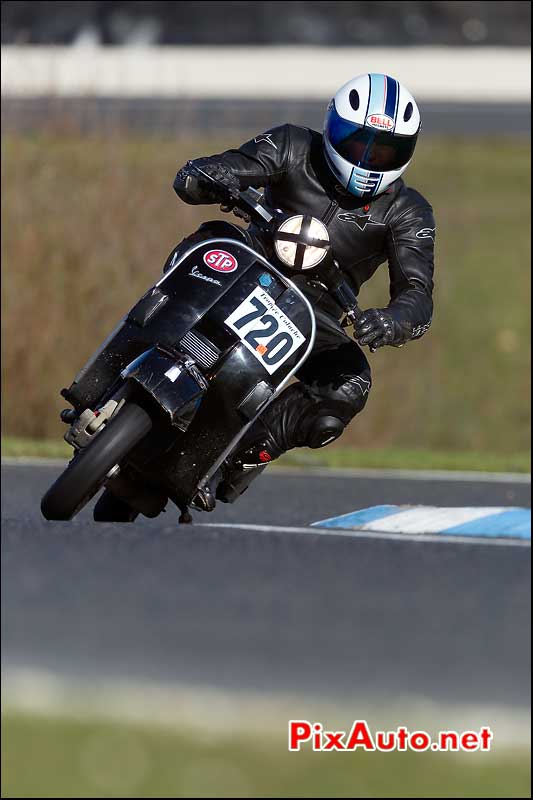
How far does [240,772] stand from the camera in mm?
7109

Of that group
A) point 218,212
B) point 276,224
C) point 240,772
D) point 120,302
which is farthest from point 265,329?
point 120,302

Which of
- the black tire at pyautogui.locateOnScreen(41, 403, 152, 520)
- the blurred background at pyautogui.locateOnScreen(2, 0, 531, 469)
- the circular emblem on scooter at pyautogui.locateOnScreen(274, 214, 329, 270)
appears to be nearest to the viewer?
the circular emblem on scooter at pyautogui.locateOnScreen(274, 214, 329, 270)

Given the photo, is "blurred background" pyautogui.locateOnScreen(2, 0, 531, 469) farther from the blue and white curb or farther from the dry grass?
the blue and white curb

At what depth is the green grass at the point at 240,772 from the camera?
7.04 metres

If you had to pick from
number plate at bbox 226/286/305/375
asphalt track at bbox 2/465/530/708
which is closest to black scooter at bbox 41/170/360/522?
number plate at bbox 226/286/305/375

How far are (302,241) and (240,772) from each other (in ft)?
8.68

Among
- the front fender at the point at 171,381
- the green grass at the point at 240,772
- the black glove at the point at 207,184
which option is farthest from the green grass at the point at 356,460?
the black glove at the point at 207,184

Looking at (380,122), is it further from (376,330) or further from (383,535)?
(383,535)

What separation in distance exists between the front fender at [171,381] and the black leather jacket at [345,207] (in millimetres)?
769

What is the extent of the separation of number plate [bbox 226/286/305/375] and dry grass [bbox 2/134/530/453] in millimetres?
7409

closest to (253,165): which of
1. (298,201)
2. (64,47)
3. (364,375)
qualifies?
(298,201)

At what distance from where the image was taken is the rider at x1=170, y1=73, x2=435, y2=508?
6.14 metres

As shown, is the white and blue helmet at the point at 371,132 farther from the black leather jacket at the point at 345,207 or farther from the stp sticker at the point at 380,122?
the black leather jacket at the point at 345,207

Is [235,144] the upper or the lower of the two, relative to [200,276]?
upper
